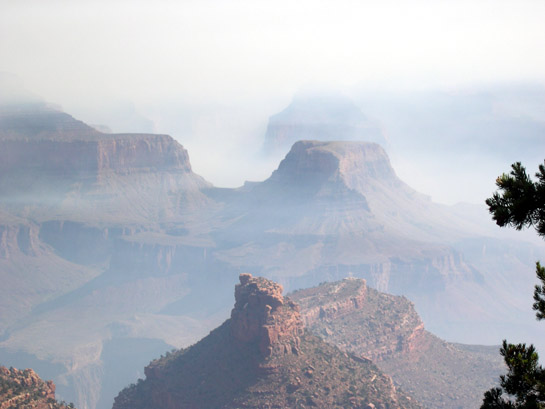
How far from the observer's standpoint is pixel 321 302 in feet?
292

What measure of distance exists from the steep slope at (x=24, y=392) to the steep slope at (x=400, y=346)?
3423 cm

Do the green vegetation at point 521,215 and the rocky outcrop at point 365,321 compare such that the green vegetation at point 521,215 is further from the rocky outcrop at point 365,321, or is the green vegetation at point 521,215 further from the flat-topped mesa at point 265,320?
the rocky outcrop at point 365,321

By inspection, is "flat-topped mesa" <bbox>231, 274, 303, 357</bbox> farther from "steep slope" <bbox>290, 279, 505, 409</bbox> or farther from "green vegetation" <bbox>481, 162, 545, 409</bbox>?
"green vegetation" <bbox>481, 162, 545, 409</bbox>

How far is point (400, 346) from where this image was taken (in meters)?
86.2

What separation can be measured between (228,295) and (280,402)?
134287 mm

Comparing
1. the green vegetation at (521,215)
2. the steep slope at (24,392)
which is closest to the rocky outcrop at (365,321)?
the steep slope at (24,392)

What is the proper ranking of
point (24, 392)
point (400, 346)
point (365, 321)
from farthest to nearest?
1. point (365, 321)
2. point (400, 346)
3. point (24, 392)

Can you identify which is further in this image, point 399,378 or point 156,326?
point 156,326

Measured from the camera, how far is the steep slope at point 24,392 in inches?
1923

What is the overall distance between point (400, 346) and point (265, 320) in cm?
2837

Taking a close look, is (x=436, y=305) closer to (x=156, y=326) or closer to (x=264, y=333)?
(x=156, y=326)

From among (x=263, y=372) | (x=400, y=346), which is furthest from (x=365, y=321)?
(x=263, y=372)

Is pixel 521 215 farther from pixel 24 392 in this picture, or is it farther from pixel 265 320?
pixel 265 320

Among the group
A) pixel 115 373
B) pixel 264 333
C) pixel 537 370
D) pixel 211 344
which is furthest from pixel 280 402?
pixel 115 373
